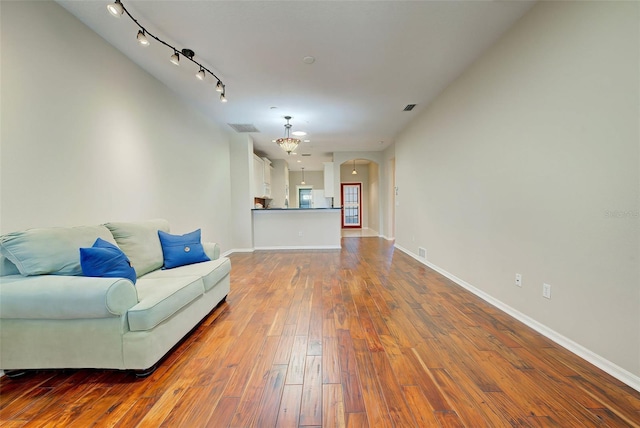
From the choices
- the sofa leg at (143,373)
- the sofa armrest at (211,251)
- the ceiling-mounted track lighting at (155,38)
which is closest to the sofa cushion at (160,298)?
the sofa leg at (143,373)

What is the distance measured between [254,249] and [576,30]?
19.3 feet

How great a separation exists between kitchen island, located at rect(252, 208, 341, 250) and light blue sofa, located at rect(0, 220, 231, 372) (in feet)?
14.3

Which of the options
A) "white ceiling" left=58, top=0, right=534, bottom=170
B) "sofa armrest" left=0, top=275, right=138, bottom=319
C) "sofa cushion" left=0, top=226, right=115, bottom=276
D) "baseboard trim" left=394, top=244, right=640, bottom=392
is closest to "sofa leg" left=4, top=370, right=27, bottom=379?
"sofa armrest" left=0, top=275, right=138, bottom=319

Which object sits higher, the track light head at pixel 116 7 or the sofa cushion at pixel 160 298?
the track light head at pixel 116 7

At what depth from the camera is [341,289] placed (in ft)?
10.6

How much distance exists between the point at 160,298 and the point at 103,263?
468 mm

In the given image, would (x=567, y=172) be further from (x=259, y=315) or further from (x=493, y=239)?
(x=259, y=315)

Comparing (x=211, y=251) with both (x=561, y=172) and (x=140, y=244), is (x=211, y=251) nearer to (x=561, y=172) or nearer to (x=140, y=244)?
(x=140, y=244)

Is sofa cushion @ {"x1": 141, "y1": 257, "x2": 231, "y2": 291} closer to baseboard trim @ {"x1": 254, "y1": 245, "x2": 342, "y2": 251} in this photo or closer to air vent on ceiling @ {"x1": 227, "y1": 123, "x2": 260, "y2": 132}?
air vent on ceiling @ {"x1": 227, "y1": 123, "x2": 260, "y2": 132}

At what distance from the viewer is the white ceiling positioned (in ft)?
6.98

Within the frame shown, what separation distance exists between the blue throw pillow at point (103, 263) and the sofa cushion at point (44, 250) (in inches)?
4.9

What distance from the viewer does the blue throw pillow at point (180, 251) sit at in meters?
2.56

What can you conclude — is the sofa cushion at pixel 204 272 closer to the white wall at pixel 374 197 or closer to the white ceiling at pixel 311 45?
the white ceiling at pixel 311 45

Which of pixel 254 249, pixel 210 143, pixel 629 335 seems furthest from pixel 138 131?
pixel 629 335
